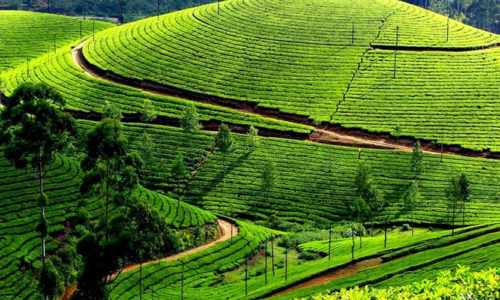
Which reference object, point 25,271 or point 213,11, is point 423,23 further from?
point 25,271

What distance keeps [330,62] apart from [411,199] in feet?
176

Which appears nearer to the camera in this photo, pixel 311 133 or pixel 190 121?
pixel 190 121

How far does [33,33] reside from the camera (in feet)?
579

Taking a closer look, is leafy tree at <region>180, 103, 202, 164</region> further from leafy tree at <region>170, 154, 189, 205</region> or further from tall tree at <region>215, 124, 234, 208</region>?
leafy tree at <region>170, 154, 189, 205</region>

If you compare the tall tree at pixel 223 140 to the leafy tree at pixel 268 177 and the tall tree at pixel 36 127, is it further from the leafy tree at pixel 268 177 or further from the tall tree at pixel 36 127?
the tall tree at pixel 36 127

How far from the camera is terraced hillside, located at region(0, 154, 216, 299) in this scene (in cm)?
6944

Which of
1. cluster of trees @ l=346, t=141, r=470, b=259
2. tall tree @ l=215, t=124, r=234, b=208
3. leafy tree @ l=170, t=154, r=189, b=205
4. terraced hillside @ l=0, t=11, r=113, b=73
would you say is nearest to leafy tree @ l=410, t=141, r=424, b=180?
cluster of trees @ l=346, t=141, r=470, b=259

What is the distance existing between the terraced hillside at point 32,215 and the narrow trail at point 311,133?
3239 centimetres

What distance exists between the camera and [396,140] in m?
121

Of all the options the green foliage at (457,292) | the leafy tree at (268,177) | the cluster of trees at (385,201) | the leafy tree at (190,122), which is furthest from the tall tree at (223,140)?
the green foliage at (457,292)

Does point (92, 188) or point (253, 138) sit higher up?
point (253, 138)

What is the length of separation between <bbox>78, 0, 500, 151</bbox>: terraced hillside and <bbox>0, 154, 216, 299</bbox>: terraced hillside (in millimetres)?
42615

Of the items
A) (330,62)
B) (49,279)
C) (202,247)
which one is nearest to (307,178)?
(202,247)

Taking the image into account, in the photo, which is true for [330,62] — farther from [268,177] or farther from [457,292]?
[457,292]
